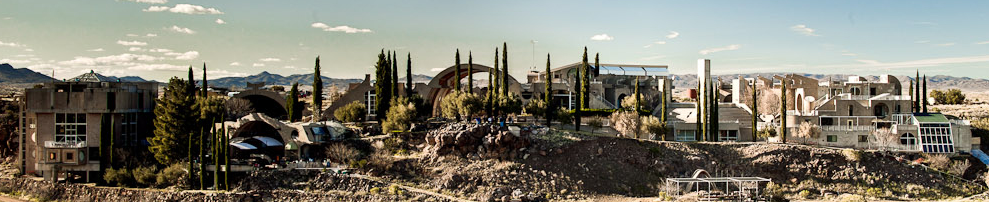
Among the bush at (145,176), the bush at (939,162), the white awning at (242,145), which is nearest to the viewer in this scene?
the bush at (145,176)

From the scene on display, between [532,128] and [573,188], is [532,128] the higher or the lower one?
the higher one

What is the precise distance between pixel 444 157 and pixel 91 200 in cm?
2077

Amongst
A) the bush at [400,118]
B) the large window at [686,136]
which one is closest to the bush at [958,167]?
the large window at [686,136]

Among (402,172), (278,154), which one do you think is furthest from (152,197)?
Result: (402,172)

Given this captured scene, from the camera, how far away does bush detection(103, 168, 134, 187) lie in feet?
149

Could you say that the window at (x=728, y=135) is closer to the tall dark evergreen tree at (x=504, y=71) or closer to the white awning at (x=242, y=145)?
the tall dark evergreen tree at (x=504, y=71)

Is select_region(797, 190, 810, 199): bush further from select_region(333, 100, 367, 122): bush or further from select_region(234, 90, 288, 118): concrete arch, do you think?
select_region(234, 90, 288, 118): concrete arch

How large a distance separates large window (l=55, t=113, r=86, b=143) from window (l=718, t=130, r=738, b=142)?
4134cm

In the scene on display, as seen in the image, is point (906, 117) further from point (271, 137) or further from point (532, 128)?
point (271, 137)

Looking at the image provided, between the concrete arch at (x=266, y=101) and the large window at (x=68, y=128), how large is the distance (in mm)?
17727

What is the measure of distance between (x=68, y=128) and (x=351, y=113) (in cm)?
1739

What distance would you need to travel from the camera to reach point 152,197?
43.5 m

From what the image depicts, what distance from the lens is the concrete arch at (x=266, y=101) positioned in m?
64.1

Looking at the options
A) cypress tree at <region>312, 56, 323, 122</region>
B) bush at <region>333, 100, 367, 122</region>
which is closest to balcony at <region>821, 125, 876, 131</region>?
bush at <region>333, 100, 367, 122</region>
